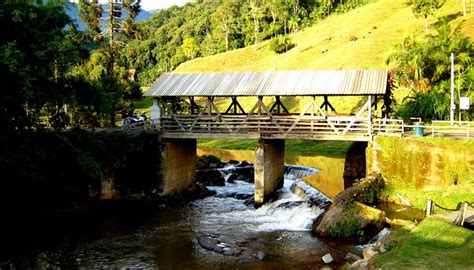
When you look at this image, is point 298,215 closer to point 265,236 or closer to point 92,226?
point 265,236

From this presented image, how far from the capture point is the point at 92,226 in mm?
25688

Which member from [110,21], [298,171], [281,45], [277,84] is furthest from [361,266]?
[281,45]

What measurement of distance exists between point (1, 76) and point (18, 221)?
38.1 feet

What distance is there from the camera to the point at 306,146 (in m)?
55.7

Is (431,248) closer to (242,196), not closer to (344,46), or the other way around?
(242,196)

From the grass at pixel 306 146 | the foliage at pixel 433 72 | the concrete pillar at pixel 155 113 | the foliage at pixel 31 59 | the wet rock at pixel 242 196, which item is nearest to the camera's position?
the foliage at pixel 31 59

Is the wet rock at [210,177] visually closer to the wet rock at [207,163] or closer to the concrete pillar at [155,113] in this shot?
the wet rock at [207,163]

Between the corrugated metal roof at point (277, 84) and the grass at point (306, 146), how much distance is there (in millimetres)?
18585

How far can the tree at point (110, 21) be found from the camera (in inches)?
1479

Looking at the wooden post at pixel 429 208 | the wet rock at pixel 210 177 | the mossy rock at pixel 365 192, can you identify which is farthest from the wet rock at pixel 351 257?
the wet rock at pixel 210 177

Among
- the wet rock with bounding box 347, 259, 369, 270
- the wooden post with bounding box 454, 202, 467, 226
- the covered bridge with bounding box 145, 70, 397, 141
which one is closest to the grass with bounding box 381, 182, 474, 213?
the covered bridge with bounding box 145, 70, 397, 141

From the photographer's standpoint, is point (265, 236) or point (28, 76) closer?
point (28, 76)

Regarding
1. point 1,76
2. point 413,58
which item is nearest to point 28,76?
point 1,76

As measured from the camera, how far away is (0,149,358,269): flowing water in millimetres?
19812
